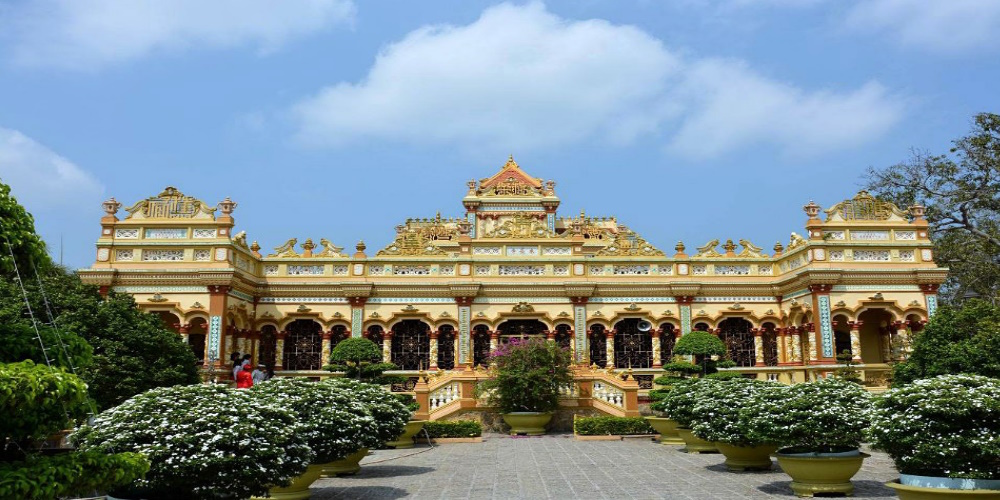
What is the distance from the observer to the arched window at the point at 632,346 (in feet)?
86.8

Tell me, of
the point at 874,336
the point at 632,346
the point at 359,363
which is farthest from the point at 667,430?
the point at 874,336

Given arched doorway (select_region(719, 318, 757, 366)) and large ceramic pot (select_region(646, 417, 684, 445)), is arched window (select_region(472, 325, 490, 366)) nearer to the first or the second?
arched doorway (select_region(719, 318, 757, 366))

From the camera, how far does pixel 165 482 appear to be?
7574 millimetres

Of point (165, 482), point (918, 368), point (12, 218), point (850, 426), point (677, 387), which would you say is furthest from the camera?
point (918, 368)

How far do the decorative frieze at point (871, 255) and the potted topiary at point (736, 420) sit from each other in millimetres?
14345

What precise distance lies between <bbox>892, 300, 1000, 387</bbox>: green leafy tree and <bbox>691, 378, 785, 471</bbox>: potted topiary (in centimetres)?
499

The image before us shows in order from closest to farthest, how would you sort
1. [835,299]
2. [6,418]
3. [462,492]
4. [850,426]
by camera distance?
[6,418] < [850,426] < [462,492] < [835,299]

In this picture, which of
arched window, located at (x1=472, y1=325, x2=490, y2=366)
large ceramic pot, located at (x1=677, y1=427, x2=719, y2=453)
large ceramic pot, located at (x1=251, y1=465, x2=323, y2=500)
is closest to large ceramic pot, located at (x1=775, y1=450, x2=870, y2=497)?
large ceramic pot, located at (x1=677, y1=427, x2=719, y2=453)

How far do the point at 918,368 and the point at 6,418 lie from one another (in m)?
16.2

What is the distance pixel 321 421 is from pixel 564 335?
16085 millimetres

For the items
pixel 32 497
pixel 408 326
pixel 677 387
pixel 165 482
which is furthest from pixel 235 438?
pixel 408 326

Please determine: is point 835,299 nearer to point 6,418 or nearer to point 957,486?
point 957,486

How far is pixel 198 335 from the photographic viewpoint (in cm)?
2589

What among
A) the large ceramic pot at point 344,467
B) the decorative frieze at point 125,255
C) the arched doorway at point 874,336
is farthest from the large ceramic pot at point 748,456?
the decorative frieze at point 125,255
